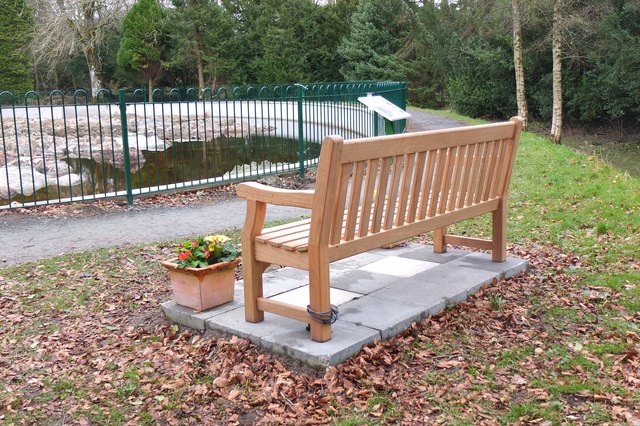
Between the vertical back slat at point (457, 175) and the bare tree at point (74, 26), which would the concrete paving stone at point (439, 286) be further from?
the bare tree at point (74, 26)

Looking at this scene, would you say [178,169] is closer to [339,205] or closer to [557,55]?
[557,55]

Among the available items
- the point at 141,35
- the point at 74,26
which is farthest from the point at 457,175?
the point at 141,35

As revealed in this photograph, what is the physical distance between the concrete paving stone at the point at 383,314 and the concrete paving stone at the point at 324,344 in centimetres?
9

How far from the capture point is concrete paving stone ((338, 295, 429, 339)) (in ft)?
13.5

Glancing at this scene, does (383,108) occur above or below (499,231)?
above

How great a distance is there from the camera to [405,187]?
14.1ft

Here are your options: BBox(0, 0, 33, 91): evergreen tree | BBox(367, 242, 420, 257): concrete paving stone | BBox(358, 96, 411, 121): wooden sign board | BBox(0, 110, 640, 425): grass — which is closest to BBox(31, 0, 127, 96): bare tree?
BBox(0, 0, 33, 91): evergreen tree

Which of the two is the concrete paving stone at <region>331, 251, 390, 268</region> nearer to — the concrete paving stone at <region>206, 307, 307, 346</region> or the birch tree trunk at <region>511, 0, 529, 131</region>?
the concrete paving stone at <region>206, 307, 307, 346</region>

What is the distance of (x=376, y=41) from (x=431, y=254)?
3362 cm

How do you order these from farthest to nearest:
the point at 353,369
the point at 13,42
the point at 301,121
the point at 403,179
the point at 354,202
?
the point at 13,42
the point at 301,121
the point at 403,179
the point at 354,202
the point at 353,369

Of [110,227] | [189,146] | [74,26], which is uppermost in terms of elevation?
[74,26]

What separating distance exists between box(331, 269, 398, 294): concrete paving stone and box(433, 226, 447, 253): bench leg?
815 mm

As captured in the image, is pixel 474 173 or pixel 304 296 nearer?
pixel 304 296

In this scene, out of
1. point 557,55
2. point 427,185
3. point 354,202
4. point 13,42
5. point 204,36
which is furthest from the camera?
point 204,36
